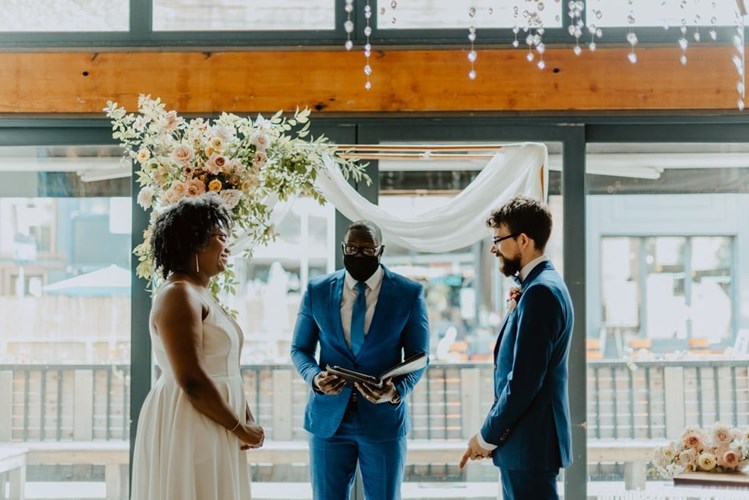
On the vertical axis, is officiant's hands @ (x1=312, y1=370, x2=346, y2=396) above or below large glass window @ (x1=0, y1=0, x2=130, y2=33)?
below

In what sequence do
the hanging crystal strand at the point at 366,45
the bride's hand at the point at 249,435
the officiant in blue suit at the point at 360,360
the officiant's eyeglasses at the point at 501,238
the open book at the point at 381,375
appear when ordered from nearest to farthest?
the bride's hand at the point at 249,435, the officiant's eyeglasses at the point at 501,238, the open book at the point at 381,375, the officiant in blue suit at the point at 360,360, the hanging crystal strand at the point at 366,45

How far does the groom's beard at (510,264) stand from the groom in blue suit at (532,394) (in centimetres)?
5

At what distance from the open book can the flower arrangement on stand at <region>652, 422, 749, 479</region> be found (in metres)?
1.03

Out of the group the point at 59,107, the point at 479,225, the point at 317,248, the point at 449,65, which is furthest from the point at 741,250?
the point at 59,107

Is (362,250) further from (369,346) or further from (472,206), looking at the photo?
(472,206)

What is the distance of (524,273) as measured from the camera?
2.94 meters

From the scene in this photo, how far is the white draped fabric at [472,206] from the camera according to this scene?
4.11m

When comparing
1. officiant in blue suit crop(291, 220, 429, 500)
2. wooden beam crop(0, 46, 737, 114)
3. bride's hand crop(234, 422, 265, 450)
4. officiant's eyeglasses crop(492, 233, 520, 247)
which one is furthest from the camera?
wooden beam crop(0, 46, 737, 114)

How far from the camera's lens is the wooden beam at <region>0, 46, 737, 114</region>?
4.26 metres

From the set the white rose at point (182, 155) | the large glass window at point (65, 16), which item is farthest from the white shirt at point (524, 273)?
the large glass window at point (65, 16)

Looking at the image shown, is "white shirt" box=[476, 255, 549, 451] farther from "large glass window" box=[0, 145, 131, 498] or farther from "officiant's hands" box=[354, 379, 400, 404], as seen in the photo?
"large glass window" box=[0, 145, 131, 498]

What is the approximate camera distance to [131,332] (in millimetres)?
4305

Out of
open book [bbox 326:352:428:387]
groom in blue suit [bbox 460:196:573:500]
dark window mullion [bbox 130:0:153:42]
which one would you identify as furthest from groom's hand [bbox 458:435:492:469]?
dark window mullion [bbox 130:0:153:42]

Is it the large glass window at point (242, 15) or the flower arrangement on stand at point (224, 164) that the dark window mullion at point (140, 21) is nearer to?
the large glass window at point (242, 15)
